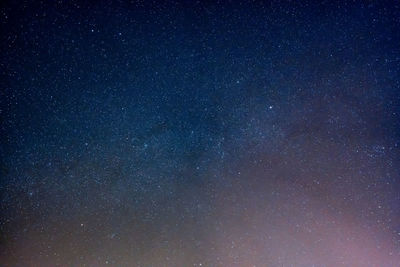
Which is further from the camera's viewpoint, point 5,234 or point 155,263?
point 5,234

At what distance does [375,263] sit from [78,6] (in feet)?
7.33

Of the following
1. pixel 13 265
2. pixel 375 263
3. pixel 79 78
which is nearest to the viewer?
pixel 375 263

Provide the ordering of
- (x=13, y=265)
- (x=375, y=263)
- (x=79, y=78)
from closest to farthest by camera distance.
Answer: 1. (x=375, y=263)
2. (x=79, y=78)
3. (x=13, y=265)

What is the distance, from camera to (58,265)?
1.96 meters

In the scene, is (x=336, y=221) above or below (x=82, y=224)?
below

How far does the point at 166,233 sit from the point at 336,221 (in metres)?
1.00

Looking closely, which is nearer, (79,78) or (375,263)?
(375,263)

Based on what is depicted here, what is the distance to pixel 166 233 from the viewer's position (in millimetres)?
1886

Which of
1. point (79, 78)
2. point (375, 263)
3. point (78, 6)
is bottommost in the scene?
point (375, 263)

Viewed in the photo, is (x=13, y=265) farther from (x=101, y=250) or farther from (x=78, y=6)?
(x=78, y=6)

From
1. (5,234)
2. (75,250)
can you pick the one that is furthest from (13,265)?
(75,250)

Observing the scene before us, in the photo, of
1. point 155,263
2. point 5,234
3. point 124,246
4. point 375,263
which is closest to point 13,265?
point 5,234

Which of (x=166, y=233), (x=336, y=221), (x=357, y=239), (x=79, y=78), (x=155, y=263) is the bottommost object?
(x=357, y=239)

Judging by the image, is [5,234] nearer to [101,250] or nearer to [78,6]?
[101,250]
